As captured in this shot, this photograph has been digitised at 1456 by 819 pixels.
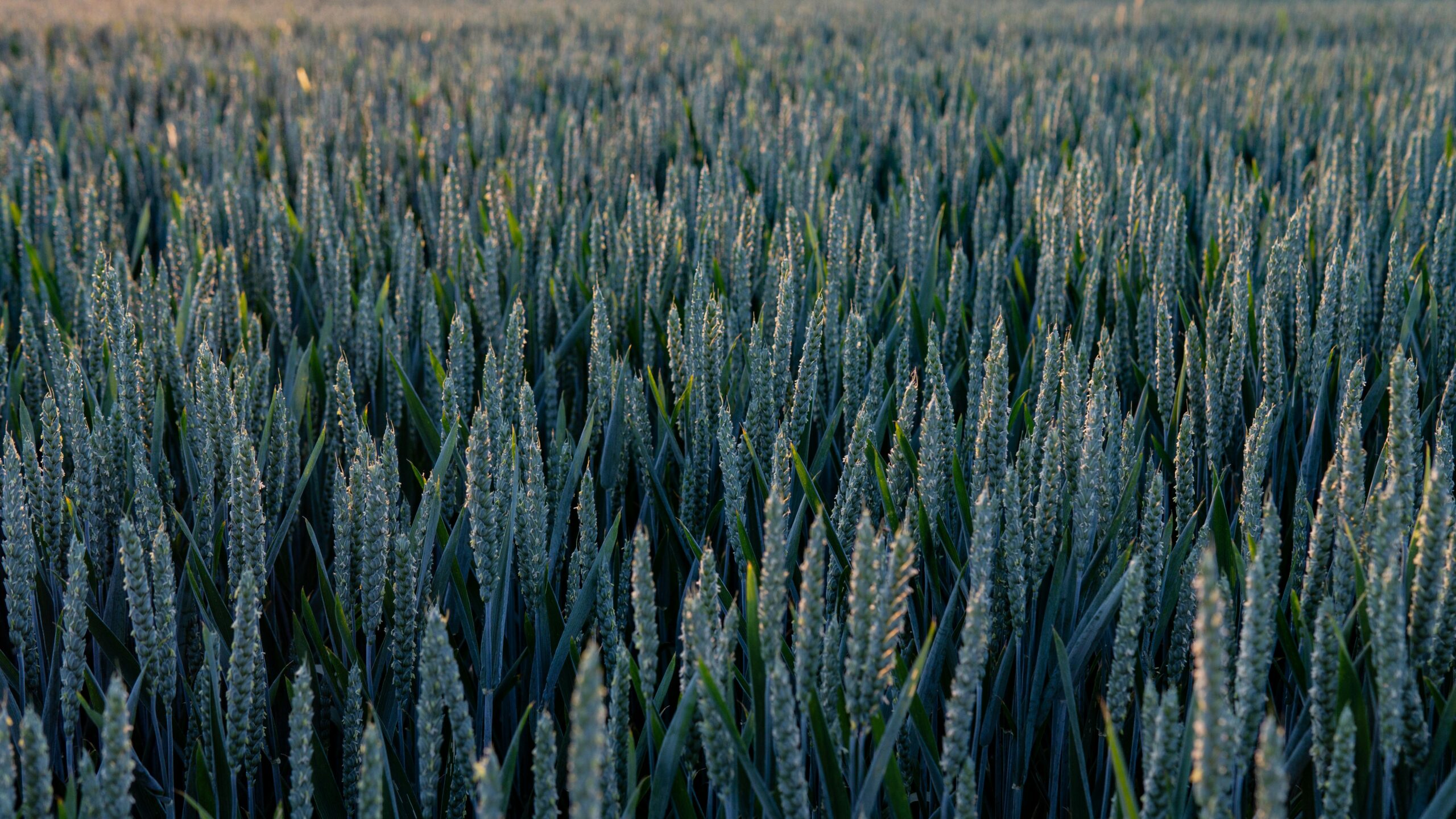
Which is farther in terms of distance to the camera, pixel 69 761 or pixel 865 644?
pixel 69 761

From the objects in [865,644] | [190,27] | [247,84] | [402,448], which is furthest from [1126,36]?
[865,644]

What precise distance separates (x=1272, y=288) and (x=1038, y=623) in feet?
2.16

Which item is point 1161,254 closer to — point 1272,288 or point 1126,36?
point 1272,288

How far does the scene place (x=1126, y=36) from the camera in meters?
7.38

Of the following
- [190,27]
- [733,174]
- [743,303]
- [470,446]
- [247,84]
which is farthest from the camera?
[190,27]

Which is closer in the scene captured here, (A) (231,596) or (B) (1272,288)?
(A) (231,596)

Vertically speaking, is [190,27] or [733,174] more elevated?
[190,27]

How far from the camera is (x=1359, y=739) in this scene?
2.30 ft

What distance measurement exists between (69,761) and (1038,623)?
2.63ft

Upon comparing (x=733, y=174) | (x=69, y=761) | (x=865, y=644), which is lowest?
(x=69, y=761)

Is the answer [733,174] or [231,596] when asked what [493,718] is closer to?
[231,596]

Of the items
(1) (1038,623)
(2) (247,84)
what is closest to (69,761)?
(1) (1038,623)

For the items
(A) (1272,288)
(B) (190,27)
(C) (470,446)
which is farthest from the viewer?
(B) (190,27)

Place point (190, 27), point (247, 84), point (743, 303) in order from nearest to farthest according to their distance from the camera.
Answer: point (743, 303)
point (247, 84)
point (190, 27)
